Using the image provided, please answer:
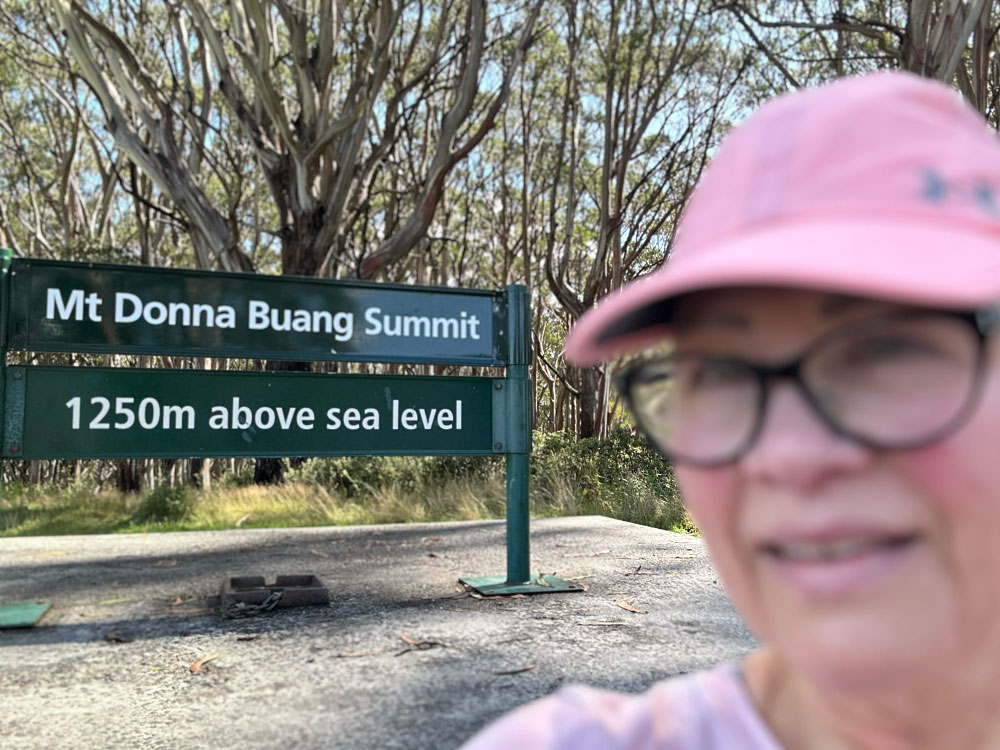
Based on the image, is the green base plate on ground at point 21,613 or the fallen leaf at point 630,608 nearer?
the green base plate on ground at point 21,613

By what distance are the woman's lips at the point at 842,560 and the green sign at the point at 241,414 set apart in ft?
13.7

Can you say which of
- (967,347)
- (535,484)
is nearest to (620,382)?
(967,347)

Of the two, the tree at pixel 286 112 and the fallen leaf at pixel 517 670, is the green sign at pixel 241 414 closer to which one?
the fallen leaf at pixel 517 670

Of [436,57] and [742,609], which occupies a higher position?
[436,57]

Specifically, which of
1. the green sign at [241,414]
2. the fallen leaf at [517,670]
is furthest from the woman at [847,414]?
the green sign at [241,414]

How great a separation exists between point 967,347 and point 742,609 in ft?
1.10

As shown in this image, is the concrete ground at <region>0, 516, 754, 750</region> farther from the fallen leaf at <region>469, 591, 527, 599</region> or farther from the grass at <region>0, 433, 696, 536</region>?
the grass at <region>0, 433, 696, 536</region>

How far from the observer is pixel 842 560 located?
71 cm

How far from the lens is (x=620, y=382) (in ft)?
3.02

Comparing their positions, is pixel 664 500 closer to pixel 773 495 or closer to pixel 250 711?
pixel 250 711

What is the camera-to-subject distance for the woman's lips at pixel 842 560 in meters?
0.70

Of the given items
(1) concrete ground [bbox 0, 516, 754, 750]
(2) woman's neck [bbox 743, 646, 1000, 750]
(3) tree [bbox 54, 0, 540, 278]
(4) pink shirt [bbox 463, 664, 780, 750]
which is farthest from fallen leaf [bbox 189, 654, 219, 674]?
(3) tree [bbox 54, 0, 540, 278]

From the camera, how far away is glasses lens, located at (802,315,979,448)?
68 cm

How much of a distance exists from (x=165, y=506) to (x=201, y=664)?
7.57 m
